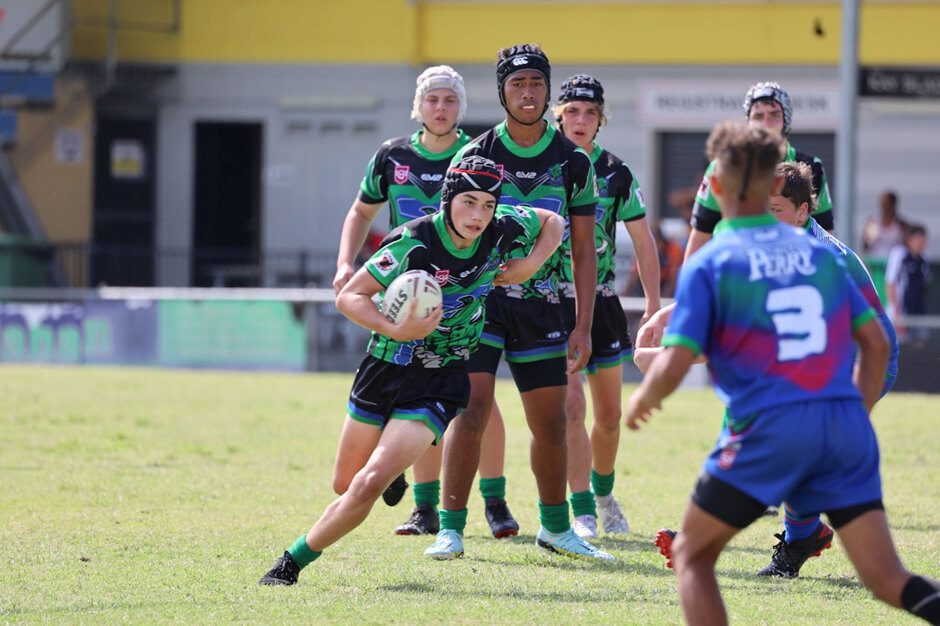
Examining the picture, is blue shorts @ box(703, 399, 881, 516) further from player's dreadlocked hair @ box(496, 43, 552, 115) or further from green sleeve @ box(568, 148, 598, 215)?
player's dreadlocked hair @ box(496, 43, 552, 115)

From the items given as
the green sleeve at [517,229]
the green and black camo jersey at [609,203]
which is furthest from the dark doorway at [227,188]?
the green sleeve at [517,229]

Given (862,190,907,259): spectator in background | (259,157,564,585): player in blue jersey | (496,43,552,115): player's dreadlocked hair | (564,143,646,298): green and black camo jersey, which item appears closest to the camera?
(259,157,564,585): player in blue jersey

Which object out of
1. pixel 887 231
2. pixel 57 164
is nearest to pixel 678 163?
pixel 887 231

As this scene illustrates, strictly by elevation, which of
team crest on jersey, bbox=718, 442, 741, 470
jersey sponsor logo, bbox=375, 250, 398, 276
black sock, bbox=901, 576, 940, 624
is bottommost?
black sock, bbox=901, 576, 940, 624

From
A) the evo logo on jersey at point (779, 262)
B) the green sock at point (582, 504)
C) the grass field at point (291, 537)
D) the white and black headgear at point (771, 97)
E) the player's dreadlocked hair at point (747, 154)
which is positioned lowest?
the grass field at point (291, 537)

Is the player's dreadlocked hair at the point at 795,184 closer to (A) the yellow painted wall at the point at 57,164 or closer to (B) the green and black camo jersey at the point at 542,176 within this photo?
(B) the green and black camo jersey at the point at 542,176

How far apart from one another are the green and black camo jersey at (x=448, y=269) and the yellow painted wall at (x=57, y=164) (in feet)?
69.2

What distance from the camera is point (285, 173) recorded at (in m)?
27.4

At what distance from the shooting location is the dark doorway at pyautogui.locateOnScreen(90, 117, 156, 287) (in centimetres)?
2803

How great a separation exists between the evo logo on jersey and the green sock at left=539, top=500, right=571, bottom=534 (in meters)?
3.04

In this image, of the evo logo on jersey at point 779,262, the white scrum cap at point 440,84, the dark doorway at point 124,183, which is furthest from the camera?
the dark doorway at point 124,183

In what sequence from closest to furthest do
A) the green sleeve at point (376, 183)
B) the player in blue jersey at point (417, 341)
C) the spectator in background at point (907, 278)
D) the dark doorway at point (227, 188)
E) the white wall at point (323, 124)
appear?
the player in blue jersey at point (417, 341)
the green sleeve at point (376, 183)
the spectator in background at point (907, 278)
the white wall at point (323, 124)
the dark doorway at point (227, 188)

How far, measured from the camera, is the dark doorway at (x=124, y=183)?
28.0m

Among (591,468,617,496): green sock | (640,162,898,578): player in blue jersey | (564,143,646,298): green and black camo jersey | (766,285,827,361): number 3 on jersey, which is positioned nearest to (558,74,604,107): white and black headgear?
(564,143,646,298): green and black camo jersey
